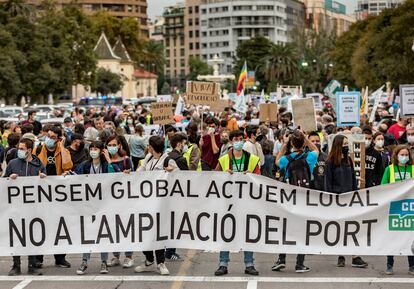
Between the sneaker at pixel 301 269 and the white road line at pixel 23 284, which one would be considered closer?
the white road line at pixel 23 284

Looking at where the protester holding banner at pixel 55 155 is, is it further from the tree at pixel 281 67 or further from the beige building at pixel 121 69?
the beige building at pixel 121 69

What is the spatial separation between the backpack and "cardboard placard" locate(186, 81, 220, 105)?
31.0ft

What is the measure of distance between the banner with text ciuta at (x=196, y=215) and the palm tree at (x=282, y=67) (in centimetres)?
11703

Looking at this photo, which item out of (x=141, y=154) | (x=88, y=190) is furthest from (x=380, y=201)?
(x=141, y=154)

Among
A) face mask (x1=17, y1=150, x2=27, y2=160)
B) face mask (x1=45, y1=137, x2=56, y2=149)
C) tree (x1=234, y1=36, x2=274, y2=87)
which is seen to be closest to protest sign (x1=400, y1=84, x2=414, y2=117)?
face mask (x1=45, y1=137, x2=56, y2=149)

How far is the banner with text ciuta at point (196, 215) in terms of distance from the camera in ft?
37.0

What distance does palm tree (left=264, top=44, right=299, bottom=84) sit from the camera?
131 m

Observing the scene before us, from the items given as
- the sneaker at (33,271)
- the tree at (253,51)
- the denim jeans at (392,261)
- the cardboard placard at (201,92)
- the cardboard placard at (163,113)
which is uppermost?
the tree at (253,51)

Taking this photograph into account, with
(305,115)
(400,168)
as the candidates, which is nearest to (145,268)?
(400,168)

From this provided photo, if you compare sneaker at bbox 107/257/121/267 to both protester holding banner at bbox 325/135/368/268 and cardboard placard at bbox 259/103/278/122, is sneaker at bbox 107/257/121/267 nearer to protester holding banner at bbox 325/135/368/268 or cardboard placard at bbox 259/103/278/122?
protester holding banner at bbox 325/135/368/268

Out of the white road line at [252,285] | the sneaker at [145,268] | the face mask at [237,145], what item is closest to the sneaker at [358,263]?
the white road line at [252,285]

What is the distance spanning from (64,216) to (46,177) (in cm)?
50

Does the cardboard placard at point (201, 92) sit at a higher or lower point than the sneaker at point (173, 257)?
higher

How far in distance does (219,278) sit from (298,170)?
159 centimetres
